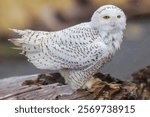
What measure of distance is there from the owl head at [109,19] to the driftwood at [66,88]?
18cm

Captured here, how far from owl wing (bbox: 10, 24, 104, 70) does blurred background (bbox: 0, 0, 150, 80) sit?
5cm

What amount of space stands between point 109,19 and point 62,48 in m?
0.18

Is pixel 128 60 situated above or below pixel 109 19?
below

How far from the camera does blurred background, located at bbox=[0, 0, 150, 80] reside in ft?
6.66

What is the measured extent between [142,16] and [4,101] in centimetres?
54

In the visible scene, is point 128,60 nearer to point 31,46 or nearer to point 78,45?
point 78,45

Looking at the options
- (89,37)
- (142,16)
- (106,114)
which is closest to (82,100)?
(106,114)

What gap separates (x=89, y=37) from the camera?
6.38 feet

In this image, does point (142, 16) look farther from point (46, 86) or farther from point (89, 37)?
point (46, 86)

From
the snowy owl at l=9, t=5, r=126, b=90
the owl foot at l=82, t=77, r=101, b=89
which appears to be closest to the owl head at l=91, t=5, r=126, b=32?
the snowy owl at l=9, t=5, r=126, b=90

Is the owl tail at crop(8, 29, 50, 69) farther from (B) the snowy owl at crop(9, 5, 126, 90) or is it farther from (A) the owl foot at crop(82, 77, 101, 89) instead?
(A) the owl foot at crop(82, 77, 101, 89)

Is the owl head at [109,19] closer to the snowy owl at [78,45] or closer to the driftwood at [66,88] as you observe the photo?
the snowy owl at [78,45]

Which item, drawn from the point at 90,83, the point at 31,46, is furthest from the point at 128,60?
the point at 31,46

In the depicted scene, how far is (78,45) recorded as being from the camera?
6.40 ft
